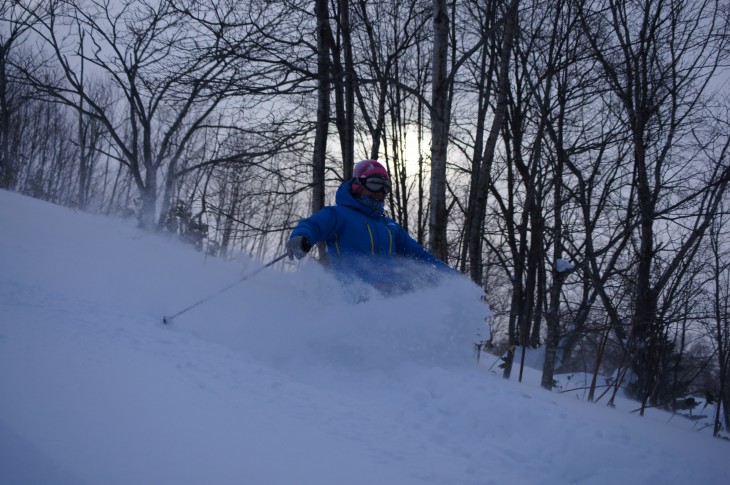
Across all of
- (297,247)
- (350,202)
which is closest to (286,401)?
(297,247)

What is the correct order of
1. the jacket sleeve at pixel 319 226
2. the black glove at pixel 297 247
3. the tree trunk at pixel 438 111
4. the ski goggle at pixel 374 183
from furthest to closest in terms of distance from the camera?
the tree trunk at pixel 438 111, the ski goggle at pixel 374 183, the jacket sleeve at pixel 319 226, the black glove at pixel 297 247

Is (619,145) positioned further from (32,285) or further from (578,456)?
(32,285)

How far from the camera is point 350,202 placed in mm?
4617

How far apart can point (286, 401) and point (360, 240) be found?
230cm

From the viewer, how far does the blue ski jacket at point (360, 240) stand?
421cm

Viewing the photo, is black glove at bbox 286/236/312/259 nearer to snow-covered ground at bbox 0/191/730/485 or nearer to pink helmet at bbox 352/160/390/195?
snow-covered ground at bbox 0/191/730/485

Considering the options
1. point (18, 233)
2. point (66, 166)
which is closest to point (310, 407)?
point (18, 233)

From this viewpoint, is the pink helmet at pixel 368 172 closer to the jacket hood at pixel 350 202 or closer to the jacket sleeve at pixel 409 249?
the jacket hood at pixel 350 202

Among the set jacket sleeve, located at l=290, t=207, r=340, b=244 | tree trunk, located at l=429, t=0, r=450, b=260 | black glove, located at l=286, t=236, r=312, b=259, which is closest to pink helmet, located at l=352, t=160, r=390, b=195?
jacket sleeve, located at l=290, t=207, r=340, b=244

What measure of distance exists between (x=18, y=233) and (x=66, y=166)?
97.7 feet

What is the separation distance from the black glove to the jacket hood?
31.9 inches

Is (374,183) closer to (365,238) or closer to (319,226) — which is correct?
(365,238)

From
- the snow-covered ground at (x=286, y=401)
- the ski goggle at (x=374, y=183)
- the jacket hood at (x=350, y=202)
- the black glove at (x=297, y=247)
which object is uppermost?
the ski goggle at (x=374, y=183)

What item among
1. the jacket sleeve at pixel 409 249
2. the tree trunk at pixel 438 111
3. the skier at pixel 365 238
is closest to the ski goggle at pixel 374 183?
the skier at pixel 365 238
